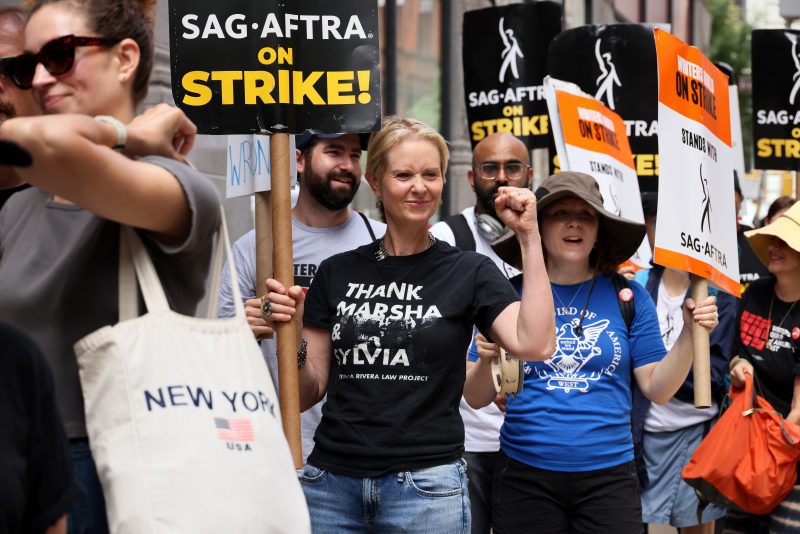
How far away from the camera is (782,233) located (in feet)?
19.6

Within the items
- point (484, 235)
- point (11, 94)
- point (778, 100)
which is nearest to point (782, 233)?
point (484, 235)

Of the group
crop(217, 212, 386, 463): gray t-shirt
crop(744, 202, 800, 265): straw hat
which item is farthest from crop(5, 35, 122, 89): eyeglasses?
crop(744, 202, 800, 265): straw hat

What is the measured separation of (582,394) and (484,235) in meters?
1.35

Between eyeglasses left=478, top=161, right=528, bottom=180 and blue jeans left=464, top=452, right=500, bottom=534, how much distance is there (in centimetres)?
150

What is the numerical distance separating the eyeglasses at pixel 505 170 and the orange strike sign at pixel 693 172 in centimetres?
117

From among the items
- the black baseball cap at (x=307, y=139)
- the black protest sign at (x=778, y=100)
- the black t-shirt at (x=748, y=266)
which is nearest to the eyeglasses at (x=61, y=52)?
the black baseball cap at (x=307, y=139)

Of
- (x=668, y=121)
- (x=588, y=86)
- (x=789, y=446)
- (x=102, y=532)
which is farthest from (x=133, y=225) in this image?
(x=588, y=86)

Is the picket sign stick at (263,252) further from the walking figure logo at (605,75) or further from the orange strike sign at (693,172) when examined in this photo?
the walking figure logo at (605,75)

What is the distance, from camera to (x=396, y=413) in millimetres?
3619

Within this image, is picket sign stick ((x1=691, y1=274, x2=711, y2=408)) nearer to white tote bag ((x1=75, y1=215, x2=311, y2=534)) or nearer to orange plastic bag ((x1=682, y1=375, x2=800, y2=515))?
orange plastic bag ((x1=682, y1=375, x2=800, y2=515))

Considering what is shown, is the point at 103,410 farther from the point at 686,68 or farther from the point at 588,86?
the point at 588,86

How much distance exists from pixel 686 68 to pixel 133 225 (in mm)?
3366

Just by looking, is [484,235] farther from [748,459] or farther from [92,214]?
[92,214]

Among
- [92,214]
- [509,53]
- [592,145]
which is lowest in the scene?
[92,214]
